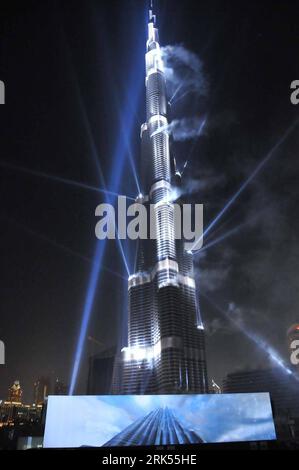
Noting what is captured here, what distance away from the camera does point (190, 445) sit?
21.0 meters

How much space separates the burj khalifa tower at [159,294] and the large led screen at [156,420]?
78.2 meters

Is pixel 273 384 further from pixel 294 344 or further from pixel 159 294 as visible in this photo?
pixel 159 294

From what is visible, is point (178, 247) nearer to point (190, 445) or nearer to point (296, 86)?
point (296, 86)

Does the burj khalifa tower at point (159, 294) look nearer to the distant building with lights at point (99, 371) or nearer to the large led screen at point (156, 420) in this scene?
the distant building with lights at point (99, 371)

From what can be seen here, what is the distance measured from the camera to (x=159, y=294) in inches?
4427

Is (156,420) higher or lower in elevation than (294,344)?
lower

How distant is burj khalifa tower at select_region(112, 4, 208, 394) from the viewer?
102m

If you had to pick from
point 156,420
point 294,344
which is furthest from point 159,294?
point 156,420

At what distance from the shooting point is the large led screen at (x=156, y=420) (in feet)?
68.2

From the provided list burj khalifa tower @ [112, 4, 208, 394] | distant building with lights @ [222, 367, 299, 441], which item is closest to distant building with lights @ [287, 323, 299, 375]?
distant building with lights @ [222, 367, 299, 441]

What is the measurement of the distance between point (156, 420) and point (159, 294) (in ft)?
299

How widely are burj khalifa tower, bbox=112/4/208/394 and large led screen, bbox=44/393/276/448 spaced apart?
78186mm

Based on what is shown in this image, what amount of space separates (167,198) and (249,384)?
5742cm

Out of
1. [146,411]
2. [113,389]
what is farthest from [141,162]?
[146,411]
